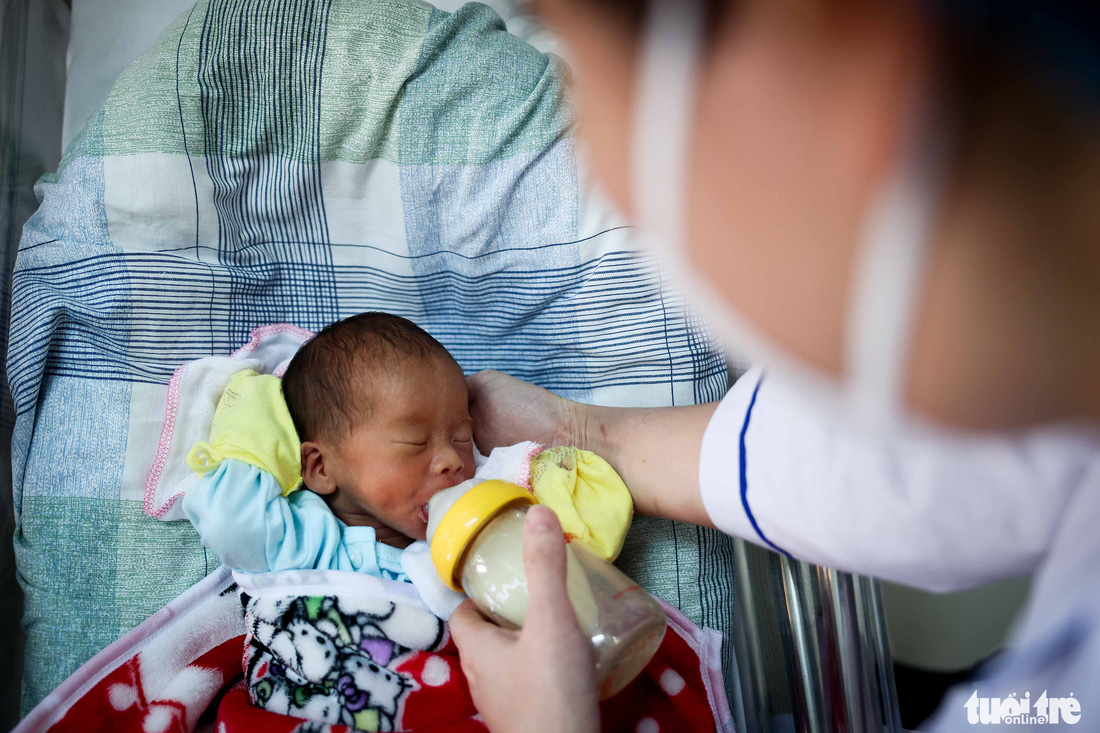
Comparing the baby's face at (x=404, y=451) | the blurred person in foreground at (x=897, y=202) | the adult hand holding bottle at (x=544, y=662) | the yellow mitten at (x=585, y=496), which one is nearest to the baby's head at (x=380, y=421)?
the baby's face at (x=404, y=451)

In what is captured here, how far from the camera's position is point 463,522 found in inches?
25.8

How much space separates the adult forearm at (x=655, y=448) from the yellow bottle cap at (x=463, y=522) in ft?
0.68

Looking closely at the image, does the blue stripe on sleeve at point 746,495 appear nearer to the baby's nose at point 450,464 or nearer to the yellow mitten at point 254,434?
the baby's nose at point 450,464

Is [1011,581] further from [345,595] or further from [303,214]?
[303,214]

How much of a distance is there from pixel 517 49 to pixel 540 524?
78 cm

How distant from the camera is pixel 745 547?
91 cm

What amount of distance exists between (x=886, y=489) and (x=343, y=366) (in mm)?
624

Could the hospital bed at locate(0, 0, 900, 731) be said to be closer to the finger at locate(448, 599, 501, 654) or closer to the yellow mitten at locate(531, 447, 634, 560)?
the yellow mitten at locate(531, 447, 634, 560)

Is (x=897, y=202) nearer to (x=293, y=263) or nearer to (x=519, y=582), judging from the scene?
(x=519, y=582)

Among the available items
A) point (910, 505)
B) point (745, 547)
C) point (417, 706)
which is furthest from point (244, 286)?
point (910, 505)

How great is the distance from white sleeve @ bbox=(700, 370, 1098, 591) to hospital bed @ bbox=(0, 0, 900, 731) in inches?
7.8

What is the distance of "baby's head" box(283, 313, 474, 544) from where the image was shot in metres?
0.85

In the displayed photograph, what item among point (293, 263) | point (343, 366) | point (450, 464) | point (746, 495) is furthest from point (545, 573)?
point (293, 263)

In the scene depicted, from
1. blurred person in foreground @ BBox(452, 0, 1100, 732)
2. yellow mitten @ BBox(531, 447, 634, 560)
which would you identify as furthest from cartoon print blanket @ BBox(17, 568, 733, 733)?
blurred person in foreground @ BBox(452, 0, 1100, 732)
